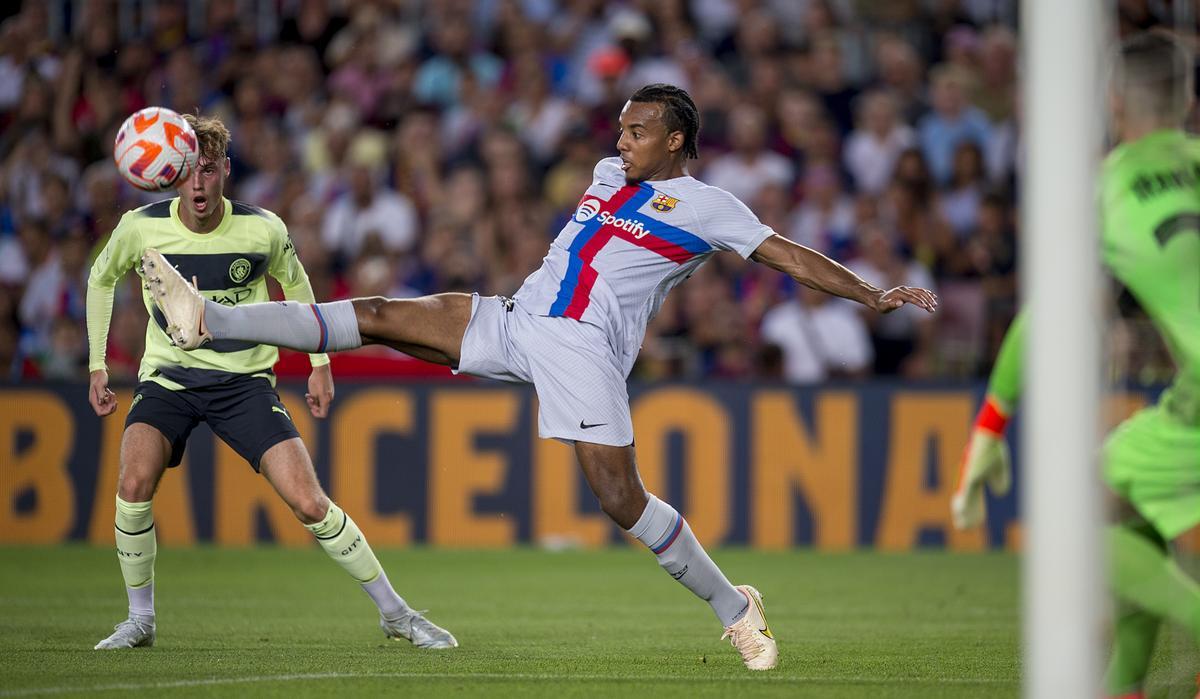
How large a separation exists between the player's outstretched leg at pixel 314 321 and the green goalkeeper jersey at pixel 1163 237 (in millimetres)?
→ 2611

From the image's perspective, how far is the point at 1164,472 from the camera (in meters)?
4.93

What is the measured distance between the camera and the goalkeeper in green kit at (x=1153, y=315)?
16.0ft

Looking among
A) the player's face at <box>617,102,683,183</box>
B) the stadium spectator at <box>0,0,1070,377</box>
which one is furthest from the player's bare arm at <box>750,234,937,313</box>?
the stadium spectator at <box>0,0,1070,377</box>

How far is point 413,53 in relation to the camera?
1798 centimetres

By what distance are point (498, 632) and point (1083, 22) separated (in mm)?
5442

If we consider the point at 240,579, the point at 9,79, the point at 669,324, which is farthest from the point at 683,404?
the point at 9,79

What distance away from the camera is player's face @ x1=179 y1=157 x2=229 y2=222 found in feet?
24.8

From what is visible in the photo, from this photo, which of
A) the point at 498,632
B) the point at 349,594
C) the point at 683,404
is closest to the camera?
the point at 498,632

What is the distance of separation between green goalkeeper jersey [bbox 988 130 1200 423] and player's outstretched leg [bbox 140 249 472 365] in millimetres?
2611

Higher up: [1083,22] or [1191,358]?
[1083,22]

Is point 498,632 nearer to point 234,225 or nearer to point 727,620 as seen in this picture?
point 727,620

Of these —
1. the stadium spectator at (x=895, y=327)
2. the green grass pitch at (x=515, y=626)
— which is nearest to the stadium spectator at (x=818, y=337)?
the stadium spectator at (x=895, y=327)

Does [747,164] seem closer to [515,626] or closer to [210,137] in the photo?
[515,626]

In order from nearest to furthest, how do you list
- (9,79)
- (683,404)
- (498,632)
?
(498,632) < (683,404) < (9,79)
